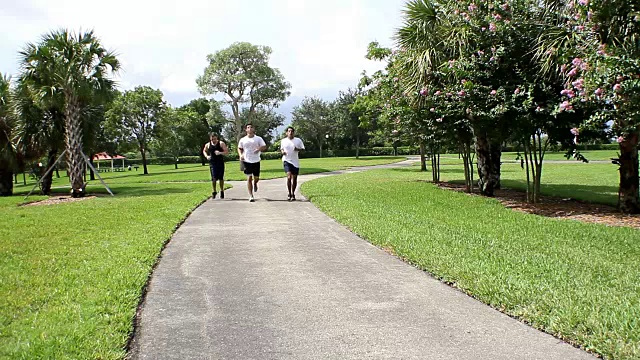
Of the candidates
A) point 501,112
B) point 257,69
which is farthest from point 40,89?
point 257,69

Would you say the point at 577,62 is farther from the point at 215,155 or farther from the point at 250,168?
the point at 215,155

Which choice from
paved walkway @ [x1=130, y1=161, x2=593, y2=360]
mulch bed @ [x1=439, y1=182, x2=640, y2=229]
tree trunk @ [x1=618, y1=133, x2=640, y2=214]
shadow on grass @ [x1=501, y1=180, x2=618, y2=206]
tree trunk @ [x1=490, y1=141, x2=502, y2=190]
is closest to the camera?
paved walkway @ [x1=130, y1=161, x2=593, y2=360]

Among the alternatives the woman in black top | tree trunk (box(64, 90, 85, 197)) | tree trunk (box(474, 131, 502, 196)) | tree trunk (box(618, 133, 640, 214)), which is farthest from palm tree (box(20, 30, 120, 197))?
tree trunk (box(618, 133, 640, 214))

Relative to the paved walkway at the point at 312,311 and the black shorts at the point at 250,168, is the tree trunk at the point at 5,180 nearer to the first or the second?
the black shorts at the point at 250,168

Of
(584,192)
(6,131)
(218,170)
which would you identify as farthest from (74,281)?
(6,131)

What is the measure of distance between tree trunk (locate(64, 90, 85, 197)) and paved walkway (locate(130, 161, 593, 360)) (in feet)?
39.9

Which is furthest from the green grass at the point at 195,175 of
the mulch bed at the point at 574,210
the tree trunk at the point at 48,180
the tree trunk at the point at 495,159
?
the mulch bed at the point at 574,210

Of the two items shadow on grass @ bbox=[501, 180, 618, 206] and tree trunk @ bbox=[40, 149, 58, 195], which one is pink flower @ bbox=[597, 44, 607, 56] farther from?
tree trunk @ bbox=[40, 149, 58, 195]

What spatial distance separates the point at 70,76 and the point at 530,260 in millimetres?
16052

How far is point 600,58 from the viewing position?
7980mm

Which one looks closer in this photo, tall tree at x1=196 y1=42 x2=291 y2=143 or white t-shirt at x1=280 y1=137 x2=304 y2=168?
white t-shirt at x1=280 y1=137 x2=304 y2=168

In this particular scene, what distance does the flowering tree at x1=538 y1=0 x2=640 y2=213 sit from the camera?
7.66m

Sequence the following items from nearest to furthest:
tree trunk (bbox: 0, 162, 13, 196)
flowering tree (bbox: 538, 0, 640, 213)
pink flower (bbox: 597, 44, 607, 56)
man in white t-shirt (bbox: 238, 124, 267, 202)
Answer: flowering tree (bbox: 538, 0, 640, 213)
pink flower (bbox: 597, 44, 607, 56)
man in white t-shirt (bbox: 238, 124, 267, 202)
tree trunk (bbox: 0, 162, 13, 196)

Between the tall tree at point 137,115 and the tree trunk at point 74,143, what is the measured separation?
1057 inches
